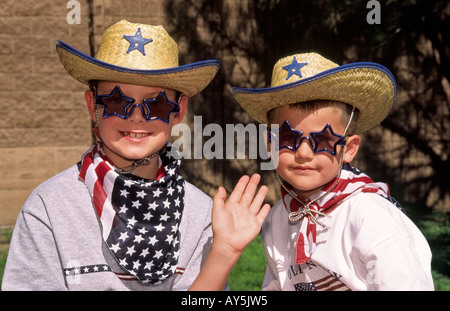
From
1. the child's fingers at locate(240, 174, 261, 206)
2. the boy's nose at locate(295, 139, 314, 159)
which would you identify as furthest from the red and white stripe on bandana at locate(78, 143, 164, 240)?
the boy's nose at locate(295, 139, 314, 159)

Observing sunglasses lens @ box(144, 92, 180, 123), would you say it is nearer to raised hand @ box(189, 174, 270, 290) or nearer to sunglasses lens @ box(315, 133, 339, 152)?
raised hand @ box(189, 174, 270, 290)

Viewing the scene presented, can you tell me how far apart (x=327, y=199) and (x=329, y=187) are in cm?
8

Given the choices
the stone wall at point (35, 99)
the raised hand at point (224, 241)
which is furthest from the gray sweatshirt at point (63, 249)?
the stone wall at point (35, 99)

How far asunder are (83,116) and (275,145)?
209 inches

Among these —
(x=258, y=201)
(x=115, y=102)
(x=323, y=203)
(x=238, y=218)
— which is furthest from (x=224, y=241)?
(x=115, y=102)

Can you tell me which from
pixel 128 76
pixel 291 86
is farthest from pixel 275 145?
pixel 128 76

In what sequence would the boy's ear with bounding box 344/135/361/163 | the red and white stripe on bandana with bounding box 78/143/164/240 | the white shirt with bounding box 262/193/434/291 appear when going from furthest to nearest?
the boy's ear with bounding box 344/135/361/163, the red and white stripe on bandana with bounding box 78/143/164/240, the white shirt with bounding box 262/193/434/291

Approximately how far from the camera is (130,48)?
2545 millimetres

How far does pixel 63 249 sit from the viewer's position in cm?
242

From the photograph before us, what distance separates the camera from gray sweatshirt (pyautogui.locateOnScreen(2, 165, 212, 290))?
2.38m

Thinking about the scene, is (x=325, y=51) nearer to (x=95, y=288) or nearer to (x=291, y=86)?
(x=291, y=86)

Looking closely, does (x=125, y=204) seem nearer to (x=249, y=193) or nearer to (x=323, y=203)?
(x=249, y=193)

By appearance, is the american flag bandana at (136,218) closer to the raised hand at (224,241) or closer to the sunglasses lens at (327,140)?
the raised hand at (224,241)

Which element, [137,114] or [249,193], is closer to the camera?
[249,193]
